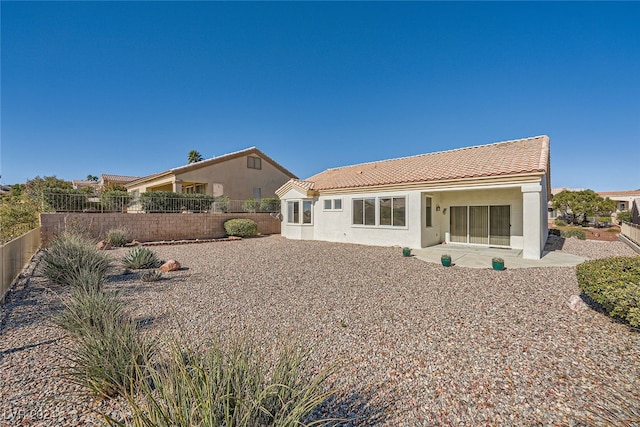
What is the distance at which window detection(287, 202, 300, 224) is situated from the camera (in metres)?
20.9

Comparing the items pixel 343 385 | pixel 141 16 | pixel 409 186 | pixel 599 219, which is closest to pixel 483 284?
pixel 343 385

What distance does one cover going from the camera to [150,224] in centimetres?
1866

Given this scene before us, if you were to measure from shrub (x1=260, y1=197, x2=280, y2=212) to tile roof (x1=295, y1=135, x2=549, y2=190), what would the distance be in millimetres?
4455

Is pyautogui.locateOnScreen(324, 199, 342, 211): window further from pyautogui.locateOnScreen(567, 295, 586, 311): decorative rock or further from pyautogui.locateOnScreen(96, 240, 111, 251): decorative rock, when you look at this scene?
pyautogui.locateOnScreen(567, 295, 586, 311): decorative rock

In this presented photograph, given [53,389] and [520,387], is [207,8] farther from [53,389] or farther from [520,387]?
[520,387]

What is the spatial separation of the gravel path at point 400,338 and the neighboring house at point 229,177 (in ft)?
54.3

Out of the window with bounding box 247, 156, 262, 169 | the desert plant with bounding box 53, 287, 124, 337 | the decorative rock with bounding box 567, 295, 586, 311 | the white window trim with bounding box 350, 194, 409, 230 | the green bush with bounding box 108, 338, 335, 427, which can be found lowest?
the decorative rock with bounding box 567, 295, 586, 311

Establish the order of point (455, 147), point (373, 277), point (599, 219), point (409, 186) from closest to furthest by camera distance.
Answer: point (373, 277)
point (409, 186)
point (455, 147)
point (599, 219)

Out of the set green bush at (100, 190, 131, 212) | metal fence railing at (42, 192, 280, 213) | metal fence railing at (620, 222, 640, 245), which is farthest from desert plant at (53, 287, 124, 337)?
metal fence railing at (620, 222, 640, 245)

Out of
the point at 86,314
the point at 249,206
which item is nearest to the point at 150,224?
the point at 249,206

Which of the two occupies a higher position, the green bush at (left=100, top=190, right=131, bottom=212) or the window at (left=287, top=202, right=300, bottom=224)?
the green bush at (left=100, top=190, right=131, bottom=212)

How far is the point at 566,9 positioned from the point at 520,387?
1582 cm

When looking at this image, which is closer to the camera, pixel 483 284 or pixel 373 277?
pixel 483 284

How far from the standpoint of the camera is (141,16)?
40.9ft
